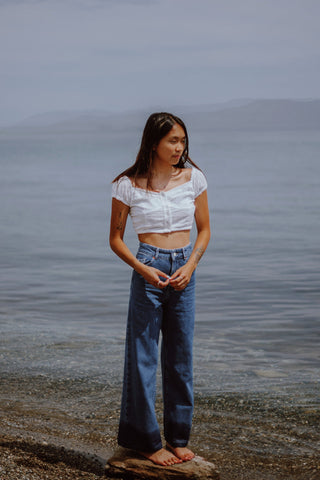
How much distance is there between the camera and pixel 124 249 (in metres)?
3.91

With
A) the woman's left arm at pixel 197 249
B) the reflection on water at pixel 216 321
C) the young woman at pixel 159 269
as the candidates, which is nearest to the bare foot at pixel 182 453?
the young woman at pixel 159 269

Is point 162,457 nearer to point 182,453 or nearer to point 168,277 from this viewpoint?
point 182,453

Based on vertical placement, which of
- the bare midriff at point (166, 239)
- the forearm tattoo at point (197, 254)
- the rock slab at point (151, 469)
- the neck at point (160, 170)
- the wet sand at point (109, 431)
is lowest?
the wet sand at point (109, 431)

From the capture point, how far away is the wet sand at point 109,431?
4281 millimetres

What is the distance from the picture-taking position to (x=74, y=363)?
676cm

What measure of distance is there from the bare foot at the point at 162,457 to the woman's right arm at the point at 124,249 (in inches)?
36.1

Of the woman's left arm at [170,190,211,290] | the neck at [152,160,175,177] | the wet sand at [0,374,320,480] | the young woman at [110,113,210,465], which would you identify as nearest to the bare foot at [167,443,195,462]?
the young woman at [110,113,210,465]

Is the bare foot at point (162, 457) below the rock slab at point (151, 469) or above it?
above

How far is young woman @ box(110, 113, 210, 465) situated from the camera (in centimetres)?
384

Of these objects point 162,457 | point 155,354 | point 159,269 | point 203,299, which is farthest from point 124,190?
point 203,299

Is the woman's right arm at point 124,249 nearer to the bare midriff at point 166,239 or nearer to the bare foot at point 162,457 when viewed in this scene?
the bare midriff at point 166,239

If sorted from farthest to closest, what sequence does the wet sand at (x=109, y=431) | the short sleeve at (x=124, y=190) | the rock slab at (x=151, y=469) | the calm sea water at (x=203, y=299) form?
the calm sea water at (x=203, y=299)
the wet sand at (x=109, y=431)
the rock slab at (x=151, y=469)
the short sleeve at (x=124, y=190)

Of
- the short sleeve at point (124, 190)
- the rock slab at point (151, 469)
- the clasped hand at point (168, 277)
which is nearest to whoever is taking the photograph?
the clasped hand at point (168, 277)

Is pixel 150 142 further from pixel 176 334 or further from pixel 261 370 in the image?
pixel 261 370
